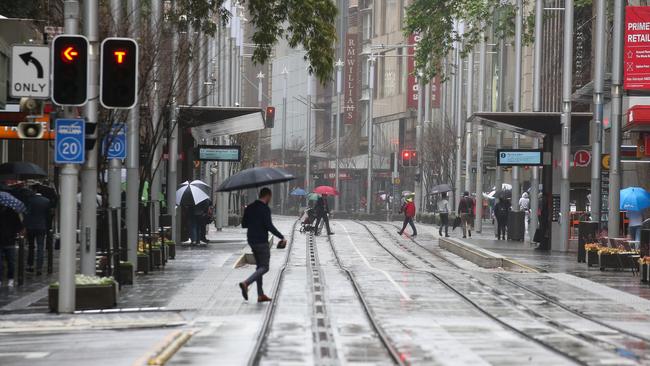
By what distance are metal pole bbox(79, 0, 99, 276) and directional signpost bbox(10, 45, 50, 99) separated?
66 cm

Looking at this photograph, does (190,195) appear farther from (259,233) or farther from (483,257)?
(259,233)

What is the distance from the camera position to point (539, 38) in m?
51.9

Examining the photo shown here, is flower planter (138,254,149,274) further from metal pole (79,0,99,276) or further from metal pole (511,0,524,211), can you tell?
metal pole (511,0,524,211)

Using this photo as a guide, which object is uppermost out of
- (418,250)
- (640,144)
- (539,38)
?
(539,38)

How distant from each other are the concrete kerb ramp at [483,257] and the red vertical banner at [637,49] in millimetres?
5696

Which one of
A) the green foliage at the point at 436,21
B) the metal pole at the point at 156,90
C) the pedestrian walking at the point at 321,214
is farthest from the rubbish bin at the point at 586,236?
the pedestrian walking at the point at 321,214

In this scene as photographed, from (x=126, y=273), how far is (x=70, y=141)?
262 inches

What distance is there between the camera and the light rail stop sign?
2084cm

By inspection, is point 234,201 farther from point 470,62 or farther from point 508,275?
point 508,275

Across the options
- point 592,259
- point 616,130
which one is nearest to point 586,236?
point 592,259

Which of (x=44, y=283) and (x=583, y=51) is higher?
(x=583, y=51)

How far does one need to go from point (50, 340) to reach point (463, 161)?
7278 cm

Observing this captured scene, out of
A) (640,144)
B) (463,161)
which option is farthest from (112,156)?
(463,161)

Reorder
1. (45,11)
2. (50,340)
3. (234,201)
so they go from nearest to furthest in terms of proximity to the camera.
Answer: (50,340) < (45,11) < (234,201)
